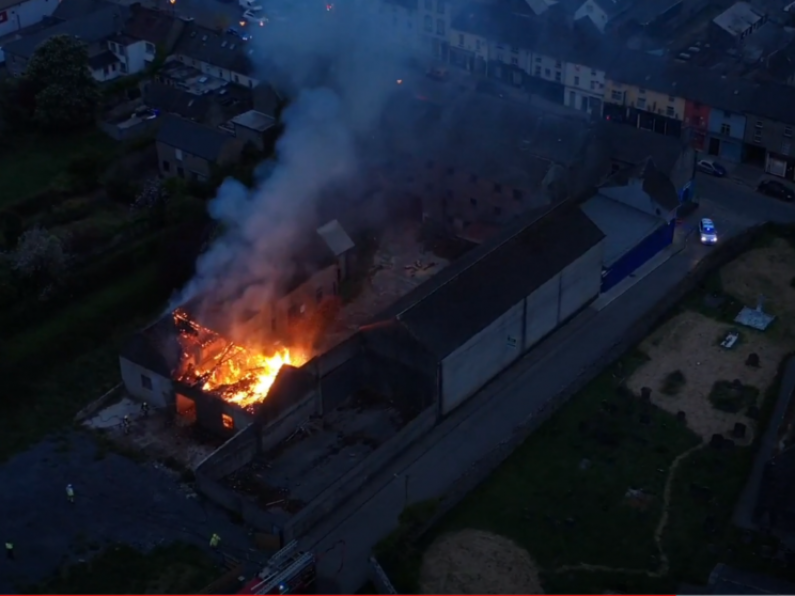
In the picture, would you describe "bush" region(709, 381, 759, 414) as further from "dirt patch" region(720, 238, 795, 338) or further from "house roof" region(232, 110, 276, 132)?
"house roof" region(232, 110, 276, 132)

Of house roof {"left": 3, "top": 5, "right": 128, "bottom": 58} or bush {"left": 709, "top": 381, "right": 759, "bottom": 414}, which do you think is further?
house roof {"left": 3, "top": 5, "right": 128, "bottom": 58}

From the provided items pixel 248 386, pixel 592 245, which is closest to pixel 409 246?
pixel 592 245

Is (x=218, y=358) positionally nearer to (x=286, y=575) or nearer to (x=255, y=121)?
(x=286, y=575)

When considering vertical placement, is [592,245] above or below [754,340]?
above

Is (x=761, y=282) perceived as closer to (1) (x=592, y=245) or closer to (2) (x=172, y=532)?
(1) (x=592, y=245)

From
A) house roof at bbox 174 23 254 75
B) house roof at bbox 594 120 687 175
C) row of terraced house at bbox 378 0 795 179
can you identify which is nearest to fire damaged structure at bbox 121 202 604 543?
house roof at bbox 594 120 687 175

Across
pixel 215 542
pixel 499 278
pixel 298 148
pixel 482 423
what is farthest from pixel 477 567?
pixel 298 148

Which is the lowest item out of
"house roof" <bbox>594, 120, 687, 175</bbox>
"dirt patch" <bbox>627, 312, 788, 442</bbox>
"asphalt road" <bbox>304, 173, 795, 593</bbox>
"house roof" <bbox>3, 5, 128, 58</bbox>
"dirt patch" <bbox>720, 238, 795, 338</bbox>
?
"dirt patch" <bbox>720, 238, 795, 338</bbox>
